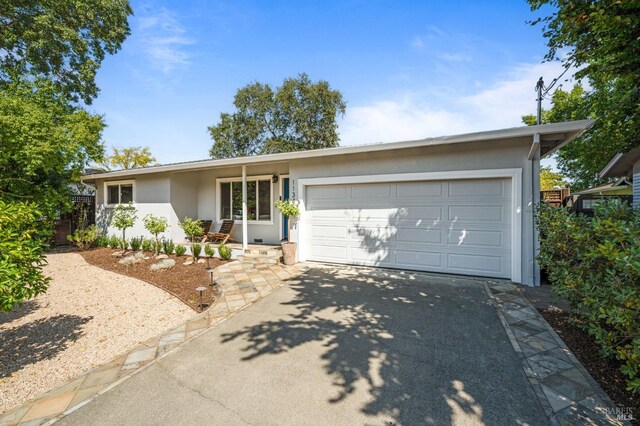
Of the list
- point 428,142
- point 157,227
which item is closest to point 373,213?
point 428,142

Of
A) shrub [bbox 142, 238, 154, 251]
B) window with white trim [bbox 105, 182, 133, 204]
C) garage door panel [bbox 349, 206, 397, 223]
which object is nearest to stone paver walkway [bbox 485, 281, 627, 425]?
garage door panel [bbox 349, 206, 397, 223]

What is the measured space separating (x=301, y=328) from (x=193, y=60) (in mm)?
9133

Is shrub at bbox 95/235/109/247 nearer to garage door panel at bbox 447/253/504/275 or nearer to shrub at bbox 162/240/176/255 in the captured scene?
shrub at bbox 162/240/176/255

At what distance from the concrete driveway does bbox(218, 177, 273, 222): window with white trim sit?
17.4 ft

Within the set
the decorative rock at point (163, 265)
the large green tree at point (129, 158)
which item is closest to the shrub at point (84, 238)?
the decorative rock at point (163, 265)

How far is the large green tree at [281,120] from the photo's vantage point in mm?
19953

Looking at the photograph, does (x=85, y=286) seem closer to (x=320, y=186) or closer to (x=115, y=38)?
(x=320, y=186)

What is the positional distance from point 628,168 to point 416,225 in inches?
348

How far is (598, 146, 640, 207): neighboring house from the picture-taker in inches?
297

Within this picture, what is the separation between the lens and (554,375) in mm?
2582

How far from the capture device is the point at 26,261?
2.73 metres

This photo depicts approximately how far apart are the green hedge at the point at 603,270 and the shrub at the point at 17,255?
486cm

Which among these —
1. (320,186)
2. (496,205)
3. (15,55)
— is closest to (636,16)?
(496,205)

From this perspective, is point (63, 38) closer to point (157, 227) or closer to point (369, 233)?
point (157, 227)
